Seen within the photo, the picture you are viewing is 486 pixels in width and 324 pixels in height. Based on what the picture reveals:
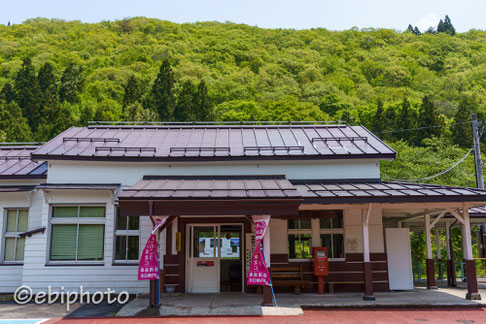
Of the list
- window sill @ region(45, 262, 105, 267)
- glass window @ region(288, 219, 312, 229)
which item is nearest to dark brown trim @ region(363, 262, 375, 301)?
glass window @ region(288, 219, 312, 229)

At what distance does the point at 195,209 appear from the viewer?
34.4ft

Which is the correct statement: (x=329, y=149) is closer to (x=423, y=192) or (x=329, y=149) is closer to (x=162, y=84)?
(x=423, y=192)

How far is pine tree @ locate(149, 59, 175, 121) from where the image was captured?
5502cm

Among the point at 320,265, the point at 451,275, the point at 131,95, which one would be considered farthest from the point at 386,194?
the point at 131,95

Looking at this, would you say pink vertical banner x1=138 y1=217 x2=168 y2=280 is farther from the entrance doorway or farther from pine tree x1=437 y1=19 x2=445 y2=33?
pine tree x1=437 y1=19 x2=445 y2=33

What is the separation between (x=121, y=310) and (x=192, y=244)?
3519 mm

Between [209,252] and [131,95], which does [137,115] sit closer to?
[131,95]

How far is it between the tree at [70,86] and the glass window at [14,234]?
50.9 meters

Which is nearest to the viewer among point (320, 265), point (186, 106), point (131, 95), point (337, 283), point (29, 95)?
point (320, 265)

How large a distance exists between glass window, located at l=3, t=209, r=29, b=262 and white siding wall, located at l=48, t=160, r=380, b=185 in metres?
1.82

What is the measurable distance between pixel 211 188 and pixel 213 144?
12.8ft

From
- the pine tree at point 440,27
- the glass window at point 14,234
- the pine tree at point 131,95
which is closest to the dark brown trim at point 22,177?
the glass window at point 14,234

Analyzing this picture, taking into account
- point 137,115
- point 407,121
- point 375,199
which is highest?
point 137,115

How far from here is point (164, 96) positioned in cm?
5672
